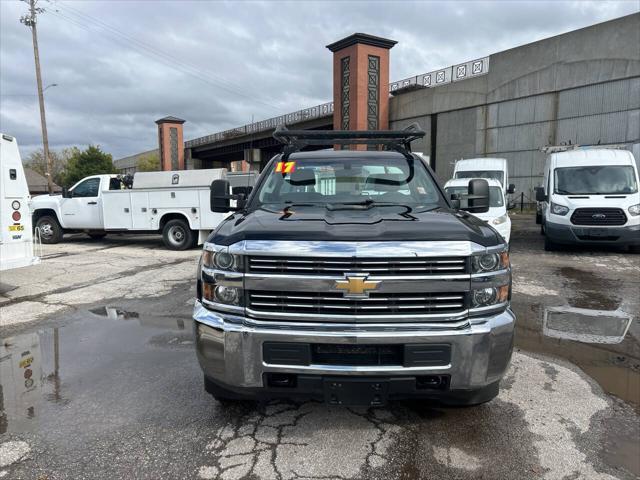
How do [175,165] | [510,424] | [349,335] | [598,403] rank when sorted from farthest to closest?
[175,165] < [598,403] < [510,424] < [349,335]

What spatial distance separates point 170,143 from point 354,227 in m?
62.4

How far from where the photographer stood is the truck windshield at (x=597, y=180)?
456 inches

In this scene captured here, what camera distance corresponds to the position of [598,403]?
3.62 m

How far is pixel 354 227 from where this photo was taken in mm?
2951

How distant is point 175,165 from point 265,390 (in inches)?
2477

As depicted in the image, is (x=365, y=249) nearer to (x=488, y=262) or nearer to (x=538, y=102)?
(x=488, y=262)

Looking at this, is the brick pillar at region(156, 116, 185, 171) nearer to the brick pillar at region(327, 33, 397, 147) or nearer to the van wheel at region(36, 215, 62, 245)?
the brick pillar at region(327, 33, 397, 147)

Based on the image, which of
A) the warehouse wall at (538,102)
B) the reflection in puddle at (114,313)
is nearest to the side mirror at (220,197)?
the reflection in puddle at (114,313)

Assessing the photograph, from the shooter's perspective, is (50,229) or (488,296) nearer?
(488,296)

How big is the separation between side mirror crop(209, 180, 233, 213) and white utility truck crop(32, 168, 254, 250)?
8018 millimetres

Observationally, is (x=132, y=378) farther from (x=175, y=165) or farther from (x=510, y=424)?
(x=175, y=165)

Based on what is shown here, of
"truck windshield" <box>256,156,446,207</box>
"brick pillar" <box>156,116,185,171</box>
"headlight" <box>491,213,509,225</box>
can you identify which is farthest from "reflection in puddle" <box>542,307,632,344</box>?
"brick pillar" <box>156,116,185,171</box>

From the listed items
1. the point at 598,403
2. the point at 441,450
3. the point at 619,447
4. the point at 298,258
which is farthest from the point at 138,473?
the point at 598,403

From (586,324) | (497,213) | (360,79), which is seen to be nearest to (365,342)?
(586,324)
